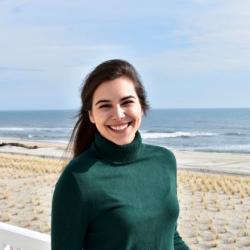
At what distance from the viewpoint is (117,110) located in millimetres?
1376

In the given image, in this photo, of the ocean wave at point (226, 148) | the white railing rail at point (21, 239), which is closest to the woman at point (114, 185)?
the white railing rail at point (21, 239)

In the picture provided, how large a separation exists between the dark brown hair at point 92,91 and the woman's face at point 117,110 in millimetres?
17

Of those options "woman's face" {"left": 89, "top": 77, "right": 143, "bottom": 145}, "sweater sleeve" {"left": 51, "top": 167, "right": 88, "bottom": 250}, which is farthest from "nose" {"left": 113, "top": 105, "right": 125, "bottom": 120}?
"sweater sleeve" {"left": 51, "top": 167, "right": 88, "bottom": 250}

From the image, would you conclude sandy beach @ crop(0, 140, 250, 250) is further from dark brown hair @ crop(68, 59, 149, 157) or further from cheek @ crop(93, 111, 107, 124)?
cheek @ crop(93, 111, 107, 124)

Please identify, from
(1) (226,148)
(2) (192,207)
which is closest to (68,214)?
(2) (192,207)

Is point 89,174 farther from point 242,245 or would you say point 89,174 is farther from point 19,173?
point 19,173

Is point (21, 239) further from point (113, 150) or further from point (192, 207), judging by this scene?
point (192, 207)

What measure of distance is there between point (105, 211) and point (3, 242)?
1.06 meters

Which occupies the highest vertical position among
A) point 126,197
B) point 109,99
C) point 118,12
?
point 118,12

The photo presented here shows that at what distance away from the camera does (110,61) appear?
1426 mm

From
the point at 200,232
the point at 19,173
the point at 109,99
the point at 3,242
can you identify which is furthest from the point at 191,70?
the point at 109,99

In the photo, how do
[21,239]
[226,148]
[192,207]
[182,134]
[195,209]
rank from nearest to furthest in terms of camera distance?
[21,239] → [195,209] → [192,207] → [226,148] → [182,134]

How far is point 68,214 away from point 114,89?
0.35 metres

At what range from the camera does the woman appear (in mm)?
1325
